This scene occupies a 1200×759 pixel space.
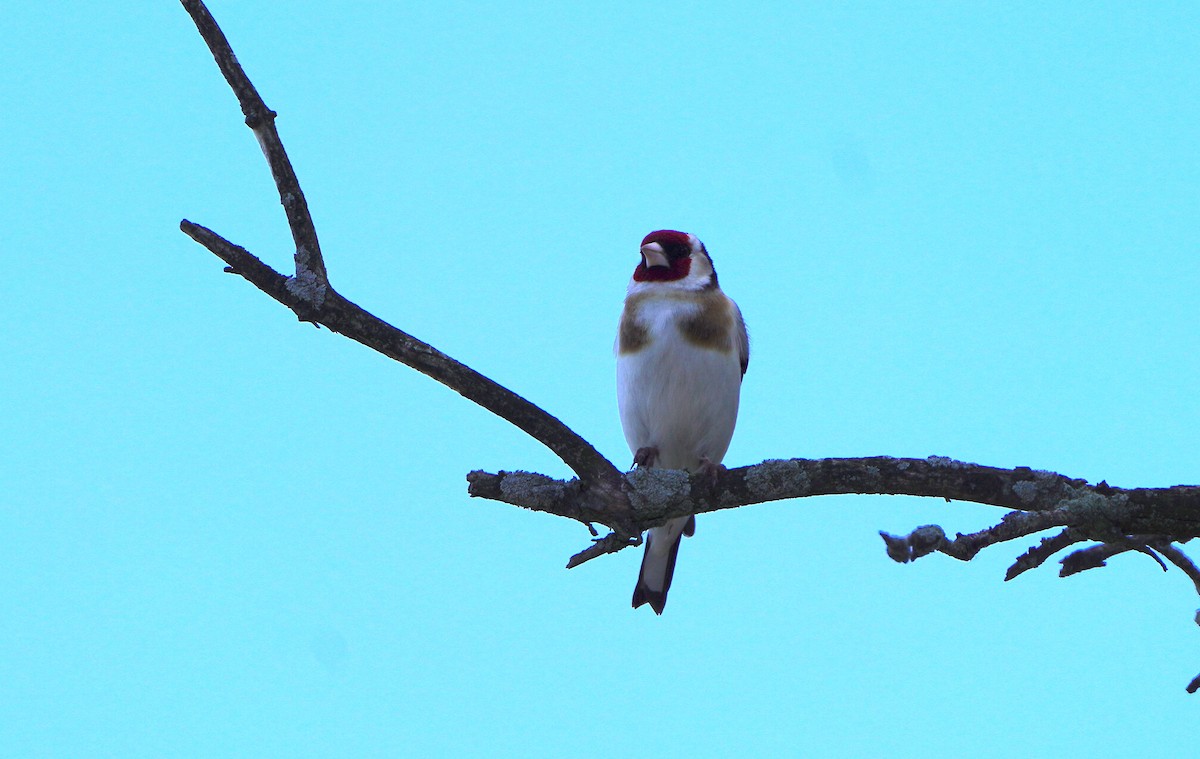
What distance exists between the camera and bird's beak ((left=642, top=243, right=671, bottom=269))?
21.9 ft

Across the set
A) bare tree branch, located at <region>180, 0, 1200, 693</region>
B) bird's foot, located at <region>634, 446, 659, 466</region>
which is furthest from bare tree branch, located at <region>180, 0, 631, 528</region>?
bird's foot, located at <region>634, 446, 659, 466</region>

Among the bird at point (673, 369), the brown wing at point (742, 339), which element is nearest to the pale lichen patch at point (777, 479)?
the bird at point (673, 369)

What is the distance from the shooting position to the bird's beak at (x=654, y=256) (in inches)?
263

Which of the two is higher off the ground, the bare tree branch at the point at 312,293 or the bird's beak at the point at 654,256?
the bird's beak at the point at 654,256

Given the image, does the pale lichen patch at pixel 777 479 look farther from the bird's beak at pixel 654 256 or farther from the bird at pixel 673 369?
the bird's beak at pixel 654 256

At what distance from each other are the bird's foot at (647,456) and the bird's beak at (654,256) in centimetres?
103

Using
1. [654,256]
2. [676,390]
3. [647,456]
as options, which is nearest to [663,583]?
[647,456]

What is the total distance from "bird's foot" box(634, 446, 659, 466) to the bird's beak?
1032 millimetres

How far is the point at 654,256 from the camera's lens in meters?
6.68

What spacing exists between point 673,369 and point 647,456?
583 millimetres

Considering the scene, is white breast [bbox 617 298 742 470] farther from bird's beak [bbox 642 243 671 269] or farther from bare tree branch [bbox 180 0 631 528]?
bare tree branch [bbox 180 0 631 528]

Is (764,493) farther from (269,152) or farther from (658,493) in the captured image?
(269,152)

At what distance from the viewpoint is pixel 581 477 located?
4.43 m

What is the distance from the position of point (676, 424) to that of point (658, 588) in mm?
959
